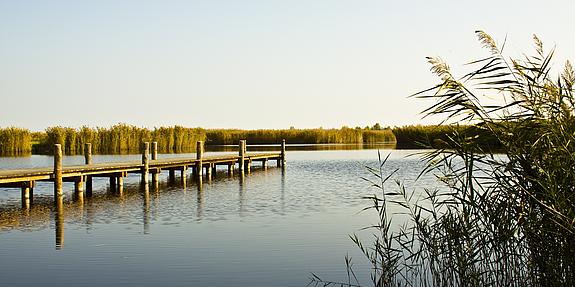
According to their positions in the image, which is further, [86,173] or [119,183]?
[119,183]

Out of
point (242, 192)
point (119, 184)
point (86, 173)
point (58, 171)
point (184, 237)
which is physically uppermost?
point (58, 171)

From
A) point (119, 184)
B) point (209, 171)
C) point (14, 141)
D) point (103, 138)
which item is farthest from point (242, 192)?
point (14, 141)

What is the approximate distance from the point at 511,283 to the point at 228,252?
5.23 m

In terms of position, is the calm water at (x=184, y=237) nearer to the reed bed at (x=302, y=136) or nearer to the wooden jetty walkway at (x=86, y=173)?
the wooden jetty walkway at (x=86, y=173)

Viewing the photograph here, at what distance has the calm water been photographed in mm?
9312

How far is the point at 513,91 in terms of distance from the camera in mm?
6148

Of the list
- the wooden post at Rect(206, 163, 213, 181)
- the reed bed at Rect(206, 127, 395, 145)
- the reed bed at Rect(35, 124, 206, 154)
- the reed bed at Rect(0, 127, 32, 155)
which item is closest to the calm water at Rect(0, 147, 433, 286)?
the wooden post at Rect(206, 163, 213, 181)

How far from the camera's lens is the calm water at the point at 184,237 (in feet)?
30.6

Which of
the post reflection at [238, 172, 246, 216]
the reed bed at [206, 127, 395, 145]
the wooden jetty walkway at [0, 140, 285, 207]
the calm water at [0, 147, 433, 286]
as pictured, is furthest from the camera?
the reed bed at [206, 127, 395, 145]

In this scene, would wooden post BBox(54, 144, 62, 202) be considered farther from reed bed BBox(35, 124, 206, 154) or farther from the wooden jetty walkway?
reed bed BBox(35, 124, 206, 154)

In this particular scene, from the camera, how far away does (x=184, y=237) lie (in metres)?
12.2

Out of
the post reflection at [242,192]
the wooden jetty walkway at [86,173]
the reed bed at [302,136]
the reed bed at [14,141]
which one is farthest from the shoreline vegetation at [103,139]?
the post reflection at [242,192]

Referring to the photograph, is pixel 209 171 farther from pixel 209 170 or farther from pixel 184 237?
pixel 184 237

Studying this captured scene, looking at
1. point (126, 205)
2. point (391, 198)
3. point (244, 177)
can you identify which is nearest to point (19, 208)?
point (126, 205)
